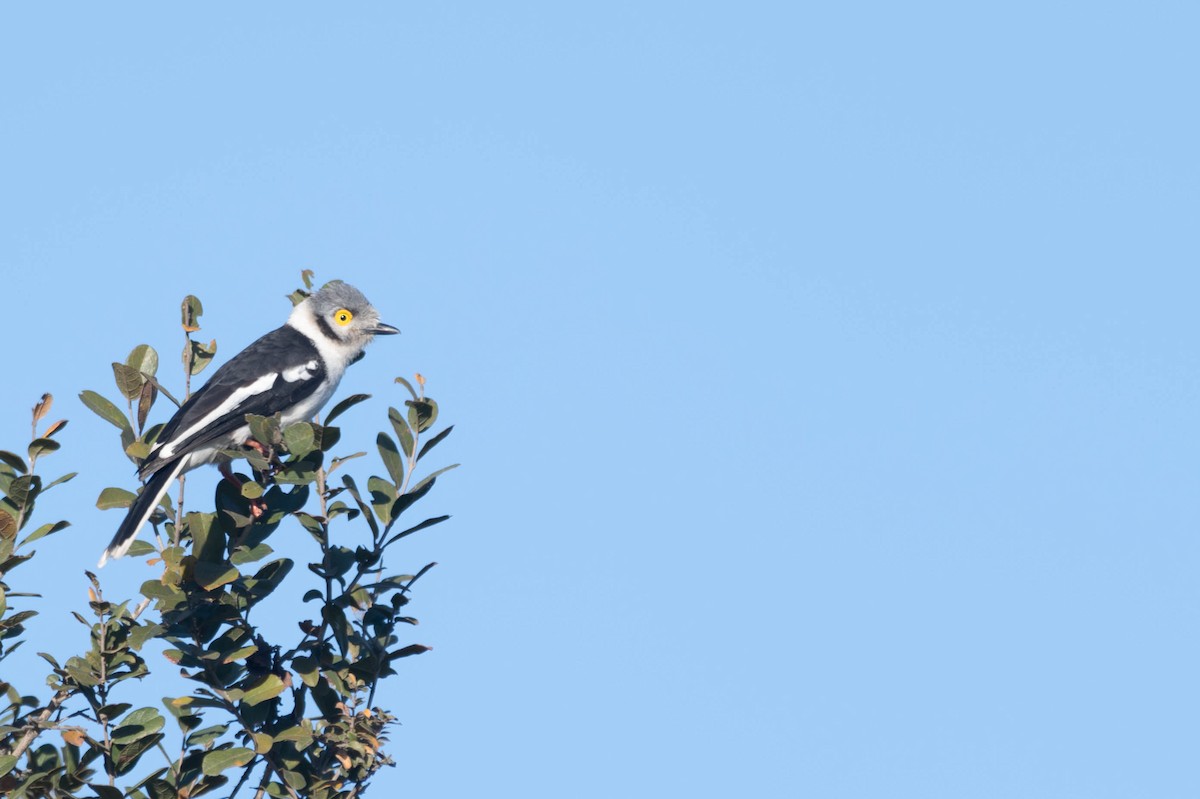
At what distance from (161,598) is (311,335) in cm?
462

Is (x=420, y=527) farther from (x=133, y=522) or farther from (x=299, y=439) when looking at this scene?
(x=133, y=522)

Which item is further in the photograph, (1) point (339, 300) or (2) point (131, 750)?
(1) point (339, 300)

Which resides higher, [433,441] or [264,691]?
[433,441]

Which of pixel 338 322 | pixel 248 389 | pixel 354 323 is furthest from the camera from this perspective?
pixel 354 323

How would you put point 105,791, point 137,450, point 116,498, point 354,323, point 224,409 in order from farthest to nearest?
point 354,323 → point 224,409 → point 116,498 → point 137,450 → point 105,791

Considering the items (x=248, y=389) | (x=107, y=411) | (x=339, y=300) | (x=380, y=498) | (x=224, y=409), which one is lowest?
(x=380, y=498)

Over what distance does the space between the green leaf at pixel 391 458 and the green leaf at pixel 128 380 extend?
1085 millimetres

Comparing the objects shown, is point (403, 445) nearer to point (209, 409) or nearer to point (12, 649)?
point (12, 649)

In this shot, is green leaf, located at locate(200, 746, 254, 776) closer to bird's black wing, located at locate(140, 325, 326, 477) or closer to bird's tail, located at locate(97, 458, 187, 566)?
bird's tail, located at locate(97, 458, 187, 566)

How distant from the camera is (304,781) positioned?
421 cm

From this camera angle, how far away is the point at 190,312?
5.71 metres

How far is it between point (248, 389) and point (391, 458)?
3.53 m

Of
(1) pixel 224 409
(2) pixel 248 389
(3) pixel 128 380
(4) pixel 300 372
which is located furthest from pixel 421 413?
(4) pixel 300 372

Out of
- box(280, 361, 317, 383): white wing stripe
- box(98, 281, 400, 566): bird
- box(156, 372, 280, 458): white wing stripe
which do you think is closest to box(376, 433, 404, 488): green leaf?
box(98, 281, 400, 566): bird
